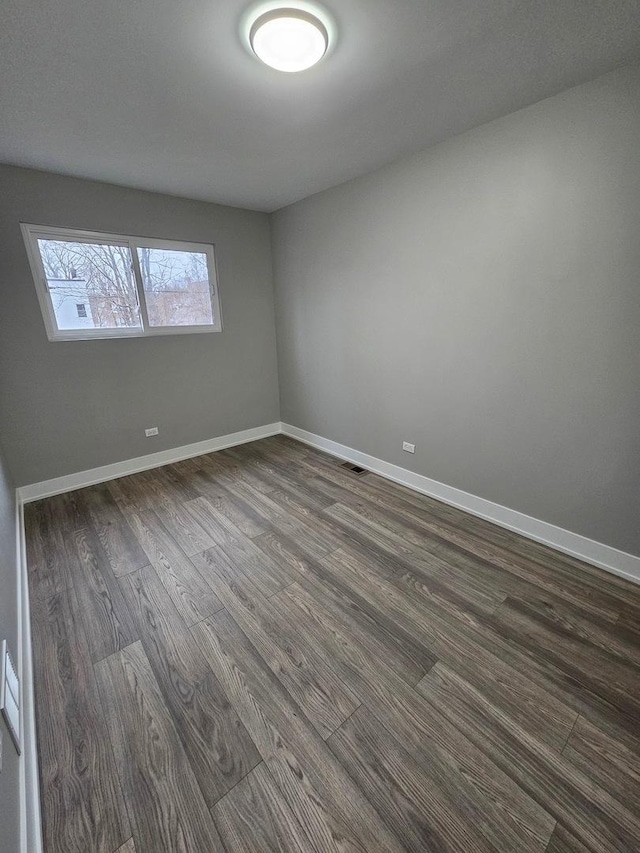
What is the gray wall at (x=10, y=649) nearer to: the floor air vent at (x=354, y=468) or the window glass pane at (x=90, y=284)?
the window glass pane at (x=90, y=284)

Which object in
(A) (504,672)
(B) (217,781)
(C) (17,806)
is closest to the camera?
(C) (17,806)

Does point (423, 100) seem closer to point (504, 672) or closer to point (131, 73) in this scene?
point (131, 73)

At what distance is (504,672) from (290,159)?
130 inches

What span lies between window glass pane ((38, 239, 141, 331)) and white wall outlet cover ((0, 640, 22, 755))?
8.39 feet

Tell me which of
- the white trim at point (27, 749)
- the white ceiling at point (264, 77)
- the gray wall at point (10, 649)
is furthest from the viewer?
the white ceiling at point (264, 77)

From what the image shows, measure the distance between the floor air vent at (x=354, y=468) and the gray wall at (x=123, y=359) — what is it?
4.53 feet

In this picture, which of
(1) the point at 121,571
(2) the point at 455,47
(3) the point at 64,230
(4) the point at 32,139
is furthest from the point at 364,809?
(3) the point at 64,230

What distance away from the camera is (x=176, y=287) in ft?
11.0

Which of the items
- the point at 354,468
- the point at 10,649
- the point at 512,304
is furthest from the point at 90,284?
the point at 512,304

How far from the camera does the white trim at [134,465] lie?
9.48ft

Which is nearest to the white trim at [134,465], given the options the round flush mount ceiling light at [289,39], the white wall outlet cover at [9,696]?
the white wall outlet cover at [9,696]

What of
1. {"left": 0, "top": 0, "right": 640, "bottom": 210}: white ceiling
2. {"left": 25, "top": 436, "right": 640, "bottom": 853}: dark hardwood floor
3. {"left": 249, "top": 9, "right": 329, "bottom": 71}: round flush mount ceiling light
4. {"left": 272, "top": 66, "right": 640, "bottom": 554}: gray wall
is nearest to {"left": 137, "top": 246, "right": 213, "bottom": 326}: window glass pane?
{"left": 0, "top": 0, "right": 640, "bottom": 210}: white ceiling

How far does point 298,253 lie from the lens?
3.53 metres

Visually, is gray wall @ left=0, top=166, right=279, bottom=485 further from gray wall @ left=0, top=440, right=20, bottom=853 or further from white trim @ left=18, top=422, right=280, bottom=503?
gray wall @ left=0, top=440, right=20, bottom=853
